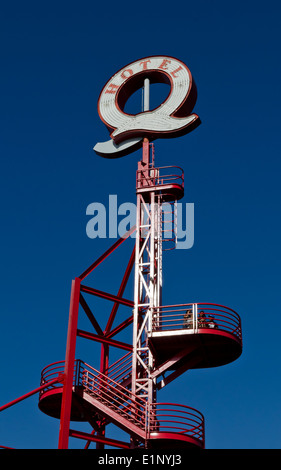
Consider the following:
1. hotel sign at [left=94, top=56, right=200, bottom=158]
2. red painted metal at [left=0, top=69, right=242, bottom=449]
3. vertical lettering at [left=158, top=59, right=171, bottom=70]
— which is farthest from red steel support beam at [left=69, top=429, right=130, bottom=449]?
vertical lettering at [left=158, top=59, right=171, bottom=70]

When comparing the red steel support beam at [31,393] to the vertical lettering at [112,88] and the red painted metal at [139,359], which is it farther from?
the vertical lettering at [112,88]

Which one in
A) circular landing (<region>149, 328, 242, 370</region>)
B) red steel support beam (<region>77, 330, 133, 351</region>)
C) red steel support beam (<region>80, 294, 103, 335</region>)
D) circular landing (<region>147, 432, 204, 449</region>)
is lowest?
circular landing (<region>147, 432, 204, 449</region>)

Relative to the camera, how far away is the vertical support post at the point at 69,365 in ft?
131

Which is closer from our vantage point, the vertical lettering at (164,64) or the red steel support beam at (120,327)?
the red steel support beam at (120,327)

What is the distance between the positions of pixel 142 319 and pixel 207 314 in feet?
16.5

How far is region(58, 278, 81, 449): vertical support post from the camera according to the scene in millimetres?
39938

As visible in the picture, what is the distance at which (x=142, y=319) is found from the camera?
4591 cm

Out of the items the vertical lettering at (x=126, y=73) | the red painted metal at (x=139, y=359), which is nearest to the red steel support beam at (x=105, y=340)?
the red painted metal at (x=139, y=359)

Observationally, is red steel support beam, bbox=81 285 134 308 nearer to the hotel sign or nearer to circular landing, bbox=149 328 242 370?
circular landing, bbox=149 328 242 370

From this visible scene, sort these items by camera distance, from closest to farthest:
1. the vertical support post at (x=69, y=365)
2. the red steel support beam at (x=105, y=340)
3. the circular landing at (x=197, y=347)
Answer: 1. the vertical support post at (x=69, y=365)
2. the circular landing at (x=197, y=347)
3. the red steel support beam at (x=105, y=340)

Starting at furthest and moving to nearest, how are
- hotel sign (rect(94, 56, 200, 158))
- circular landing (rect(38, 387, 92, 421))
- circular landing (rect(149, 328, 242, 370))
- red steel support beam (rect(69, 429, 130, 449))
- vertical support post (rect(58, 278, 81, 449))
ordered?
hotel sign (rect(94, 56, 200, 158)), circular landing (rect(38, 387, 92, 421)), circular landing (rect(149, 328, 242, 370)), red steel support beam (rect(69, 429, 130, 449)), vertical support post (rect(58, 278, 81, 449))

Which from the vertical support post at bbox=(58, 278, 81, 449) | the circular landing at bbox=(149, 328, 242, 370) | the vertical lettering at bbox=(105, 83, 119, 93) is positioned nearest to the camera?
the vertical support post at bbox=(58, 278, 81, 449)

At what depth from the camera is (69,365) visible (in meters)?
41.8
